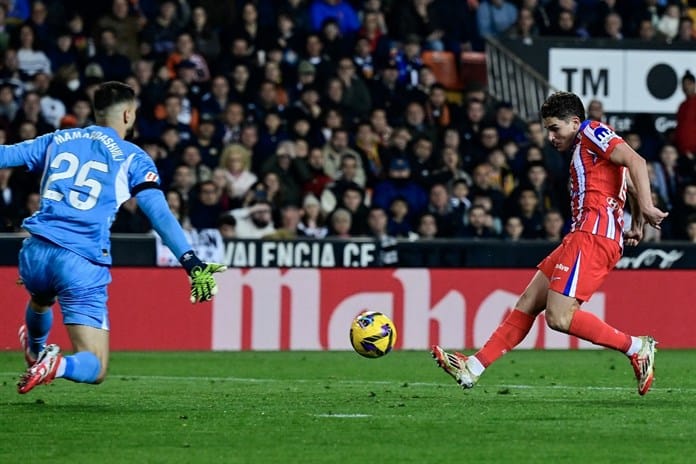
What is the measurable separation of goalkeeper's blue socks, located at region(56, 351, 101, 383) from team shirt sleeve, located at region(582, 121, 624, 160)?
3.57m

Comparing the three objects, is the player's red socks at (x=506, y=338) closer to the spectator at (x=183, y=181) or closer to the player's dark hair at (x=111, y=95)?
the player's dark hair at (x=111, y=95)

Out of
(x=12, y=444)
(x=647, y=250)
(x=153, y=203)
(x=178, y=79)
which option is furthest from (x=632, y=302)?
(x=12, y=444)

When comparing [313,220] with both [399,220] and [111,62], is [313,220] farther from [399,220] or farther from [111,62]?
[111,62]

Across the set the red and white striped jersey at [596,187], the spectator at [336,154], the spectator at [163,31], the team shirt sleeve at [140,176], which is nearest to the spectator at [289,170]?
the spectator at [336,154]

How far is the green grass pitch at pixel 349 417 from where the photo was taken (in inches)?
306

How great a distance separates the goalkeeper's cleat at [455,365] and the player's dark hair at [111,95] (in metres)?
2.66

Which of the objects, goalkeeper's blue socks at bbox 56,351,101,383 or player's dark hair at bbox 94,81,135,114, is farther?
player's dark hair at bbox 94,81,135,114

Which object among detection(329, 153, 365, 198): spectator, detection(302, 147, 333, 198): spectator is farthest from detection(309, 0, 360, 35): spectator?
detection(329, 153, 365, 198): spectator

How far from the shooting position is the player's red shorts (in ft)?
33.7

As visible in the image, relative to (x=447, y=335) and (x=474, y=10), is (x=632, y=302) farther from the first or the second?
(x=474, y=10)

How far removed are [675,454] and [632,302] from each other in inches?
404

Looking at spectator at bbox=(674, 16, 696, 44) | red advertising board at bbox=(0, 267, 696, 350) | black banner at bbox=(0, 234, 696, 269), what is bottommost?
red advertising board at bbox=(0, 267, 696, 350)

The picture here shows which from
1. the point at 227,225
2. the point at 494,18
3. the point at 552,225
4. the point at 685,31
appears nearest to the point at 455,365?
the point at 227,225

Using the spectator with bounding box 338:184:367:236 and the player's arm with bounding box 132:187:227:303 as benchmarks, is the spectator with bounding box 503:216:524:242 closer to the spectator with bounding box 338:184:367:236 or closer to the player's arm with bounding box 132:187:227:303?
the spectator with bounding box 338:184:367:236
